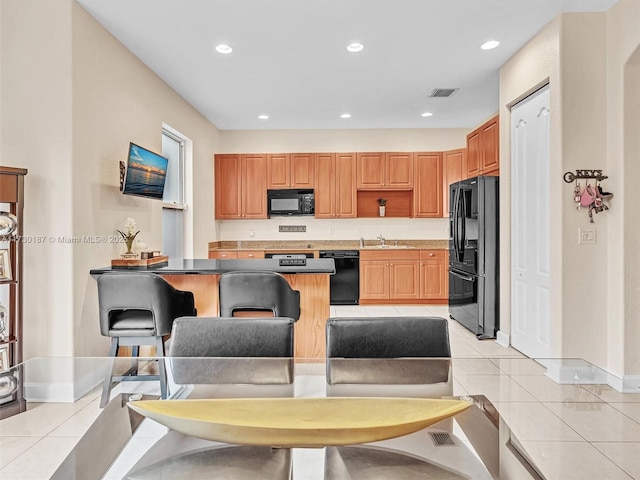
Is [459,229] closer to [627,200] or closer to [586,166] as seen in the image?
[586,166]

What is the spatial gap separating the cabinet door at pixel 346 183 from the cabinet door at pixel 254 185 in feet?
3.72

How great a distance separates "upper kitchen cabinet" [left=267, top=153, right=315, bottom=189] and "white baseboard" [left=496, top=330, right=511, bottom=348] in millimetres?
3424

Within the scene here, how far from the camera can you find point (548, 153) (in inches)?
133

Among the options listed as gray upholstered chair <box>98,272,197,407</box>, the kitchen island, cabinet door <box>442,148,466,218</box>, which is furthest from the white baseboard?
gray upholstered chair <box>98,272,197,407</box>

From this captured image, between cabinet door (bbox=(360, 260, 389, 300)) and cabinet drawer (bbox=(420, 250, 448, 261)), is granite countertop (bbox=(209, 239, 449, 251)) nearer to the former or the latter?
cabinet drawer (bbox=(420, 250, 448, 261))

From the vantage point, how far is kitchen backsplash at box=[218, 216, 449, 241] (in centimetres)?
671

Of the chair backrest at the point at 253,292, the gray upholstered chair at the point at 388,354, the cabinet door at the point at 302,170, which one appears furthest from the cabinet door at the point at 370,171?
the gray upholstered chair at the point at 388,354

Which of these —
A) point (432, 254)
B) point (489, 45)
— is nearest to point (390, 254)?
point (432, 254)

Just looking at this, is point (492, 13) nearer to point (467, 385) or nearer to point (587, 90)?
point (587, 90)

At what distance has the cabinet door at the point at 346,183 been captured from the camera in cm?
639

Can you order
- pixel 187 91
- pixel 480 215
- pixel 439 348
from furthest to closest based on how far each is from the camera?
pixel 187 91, pixel 480 215, pixel 439 348

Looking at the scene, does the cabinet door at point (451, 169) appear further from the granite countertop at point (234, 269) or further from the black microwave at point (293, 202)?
the granite countertop at point (234, 269)

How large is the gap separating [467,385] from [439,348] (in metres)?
0.18

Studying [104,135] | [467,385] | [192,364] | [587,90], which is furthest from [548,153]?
[104,135]
